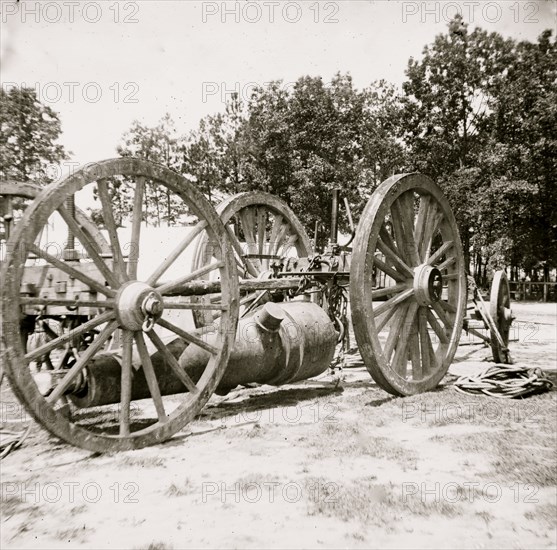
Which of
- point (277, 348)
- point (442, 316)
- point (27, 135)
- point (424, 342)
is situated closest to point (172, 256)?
point (277, 348)

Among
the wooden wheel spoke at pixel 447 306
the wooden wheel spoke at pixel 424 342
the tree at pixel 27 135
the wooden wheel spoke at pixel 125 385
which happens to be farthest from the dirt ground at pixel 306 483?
the tree at pixel 27 135

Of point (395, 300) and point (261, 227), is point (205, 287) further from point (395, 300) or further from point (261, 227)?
point (261, 227)

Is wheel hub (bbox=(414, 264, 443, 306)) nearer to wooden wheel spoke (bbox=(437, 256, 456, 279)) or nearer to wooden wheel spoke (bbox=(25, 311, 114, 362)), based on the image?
wooden wheel spoke (bbox=(437, 256, 456, 279))

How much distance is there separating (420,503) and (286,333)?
2.76 meters

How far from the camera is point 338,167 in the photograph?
28844 mm

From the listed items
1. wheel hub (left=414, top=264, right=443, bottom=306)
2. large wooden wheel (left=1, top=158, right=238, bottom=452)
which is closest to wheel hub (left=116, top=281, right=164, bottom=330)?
large wooden wheel (left=1, top=158, right=238, bottom=452)

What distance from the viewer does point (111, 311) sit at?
4.04 metres

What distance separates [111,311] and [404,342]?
121 inches

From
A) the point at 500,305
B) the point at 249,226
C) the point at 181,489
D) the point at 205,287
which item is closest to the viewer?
the point at 181,489

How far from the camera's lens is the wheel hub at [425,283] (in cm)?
592

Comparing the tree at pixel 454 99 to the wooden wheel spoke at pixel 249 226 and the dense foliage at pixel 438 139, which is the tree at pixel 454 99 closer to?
the dense foliage at pixel 438 139

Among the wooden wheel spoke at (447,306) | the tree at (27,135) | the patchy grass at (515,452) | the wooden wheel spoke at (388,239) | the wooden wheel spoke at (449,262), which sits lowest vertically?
the patchy grass at (515,452)

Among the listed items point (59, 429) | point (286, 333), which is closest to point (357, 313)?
point (286, 333)

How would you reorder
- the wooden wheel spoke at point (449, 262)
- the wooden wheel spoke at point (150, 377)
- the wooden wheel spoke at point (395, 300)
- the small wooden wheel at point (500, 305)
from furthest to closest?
1. the small wooden wheel at point (500, 305)
2. the wooden wheel spoke at point (449, 262)
3. the wooden wheel spoke at point (395, 300)
4. the wooden wheel spoke at point (150, 377)
